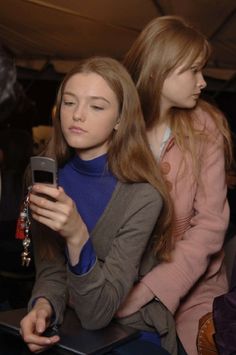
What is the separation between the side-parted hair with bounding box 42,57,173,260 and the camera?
1325 mm

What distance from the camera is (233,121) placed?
16.5 ft

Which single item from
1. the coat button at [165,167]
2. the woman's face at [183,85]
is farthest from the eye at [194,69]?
the coat button at [165,167]

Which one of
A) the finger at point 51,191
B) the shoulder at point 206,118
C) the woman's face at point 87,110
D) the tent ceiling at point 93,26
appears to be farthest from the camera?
the tent ceiling at point 93,26

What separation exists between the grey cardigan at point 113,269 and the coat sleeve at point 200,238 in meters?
0.05

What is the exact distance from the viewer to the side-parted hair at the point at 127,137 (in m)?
1.33

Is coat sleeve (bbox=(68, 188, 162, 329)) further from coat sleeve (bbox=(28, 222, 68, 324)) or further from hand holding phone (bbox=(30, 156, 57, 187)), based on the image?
hand holding phone (bbox=(30, 156, 57, 187))

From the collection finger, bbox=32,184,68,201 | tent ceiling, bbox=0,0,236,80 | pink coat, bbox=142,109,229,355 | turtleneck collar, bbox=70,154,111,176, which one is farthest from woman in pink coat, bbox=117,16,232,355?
tent ceiling, bbox=0,0,236,80

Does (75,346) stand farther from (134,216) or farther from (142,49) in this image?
(142,49)

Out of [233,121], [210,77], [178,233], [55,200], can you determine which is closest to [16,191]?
[178,233]

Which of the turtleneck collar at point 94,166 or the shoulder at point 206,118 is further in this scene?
the shoulder at point 206,118

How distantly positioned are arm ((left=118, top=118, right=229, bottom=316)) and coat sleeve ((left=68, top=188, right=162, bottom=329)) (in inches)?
4.4

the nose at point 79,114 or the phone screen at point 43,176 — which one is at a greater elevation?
the nose at point 79,114

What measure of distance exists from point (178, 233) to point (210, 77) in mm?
3118

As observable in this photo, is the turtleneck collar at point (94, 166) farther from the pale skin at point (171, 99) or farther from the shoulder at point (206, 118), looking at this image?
the shoulder at point (206, 118)
